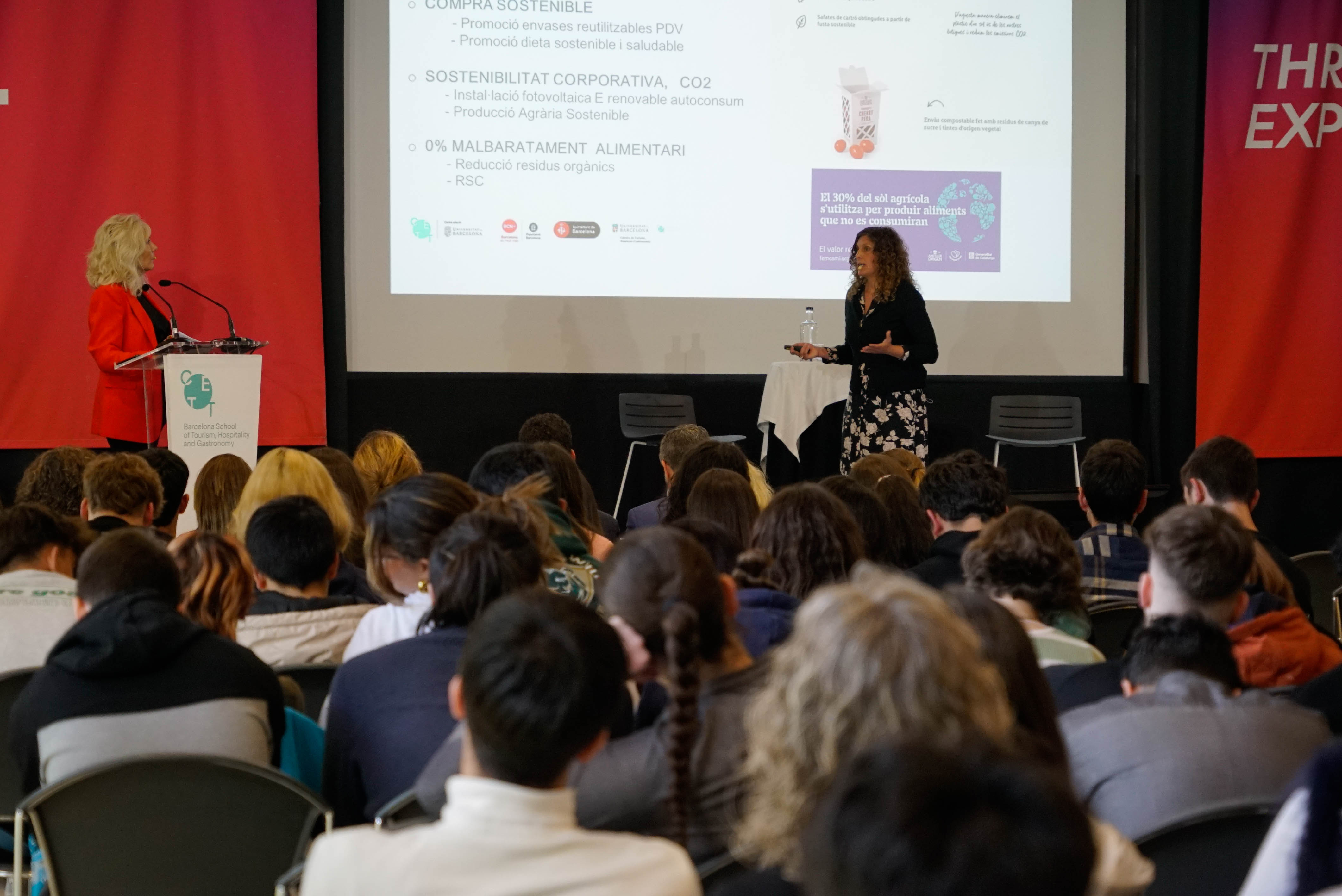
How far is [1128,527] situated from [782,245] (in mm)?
3597

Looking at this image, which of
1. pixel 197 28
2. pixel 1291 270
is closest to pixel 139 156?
pixel 197 28

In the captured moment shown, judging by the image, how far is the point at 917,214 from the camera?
674 cm

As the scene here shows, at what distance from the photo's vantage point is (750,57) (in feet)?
21.5

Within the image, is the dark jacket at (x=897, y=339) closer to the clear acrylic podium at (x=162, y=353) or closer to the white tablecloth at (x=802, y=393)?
the white tablecloth at (x=802, y=393)

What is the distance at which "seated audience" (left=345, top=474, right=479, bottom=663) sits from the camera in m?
2.41

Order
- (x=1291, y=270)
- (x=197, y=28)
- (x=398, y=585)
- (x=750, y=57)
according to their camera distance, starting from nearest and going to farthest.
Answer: (x=398, y=585)
(x=197, y=28)
(x=750, y=57)
(x=1291, y=270)

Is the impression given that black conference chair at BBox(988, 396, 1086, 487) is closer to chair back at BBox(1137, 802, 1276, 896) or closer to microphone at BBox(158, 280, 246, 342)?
microphone at BBox(158, 280, 246, 342)

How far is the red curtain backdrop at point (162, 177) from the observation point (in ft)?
19.7

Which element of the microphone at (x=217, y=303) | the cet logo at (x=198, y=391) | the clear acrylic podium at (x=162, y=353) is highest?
the microphone at (x=217, y=303)

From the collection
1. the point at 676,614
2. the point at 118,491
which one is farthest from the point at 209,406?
the point at 676,614

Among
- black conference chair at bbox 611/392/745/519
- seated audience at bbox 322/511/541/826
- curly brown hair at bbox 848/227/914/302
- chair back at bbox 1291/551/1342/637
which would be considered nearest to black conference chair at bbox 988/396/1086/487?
curly brown hair at bbox 848/227/914/302

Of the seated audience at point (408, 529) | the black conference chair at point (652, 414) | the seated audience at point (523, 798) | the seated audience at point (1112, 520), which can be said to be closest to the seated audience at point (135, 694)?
the seated audience at point (408, 529)

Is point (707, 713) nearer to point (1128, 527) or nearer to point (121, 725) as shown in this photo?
point (121, 725)

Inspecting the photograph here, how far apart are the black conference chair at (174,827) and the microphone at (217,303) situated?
387 cm
